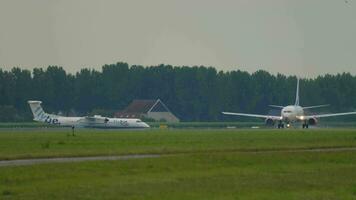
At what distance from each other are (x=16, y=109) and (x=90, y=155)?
147612 mm

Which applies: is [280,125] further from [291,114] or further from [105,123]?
[105,123]

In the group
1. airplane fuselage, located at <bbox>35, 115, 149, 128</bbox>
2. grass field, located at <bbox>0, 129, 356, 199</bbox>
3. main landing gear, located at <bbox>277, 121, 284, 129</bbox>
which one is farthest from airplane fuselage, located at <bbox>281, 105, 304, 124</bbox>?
grass field, located at <bbox>0, 129, 356, 199</bbox>

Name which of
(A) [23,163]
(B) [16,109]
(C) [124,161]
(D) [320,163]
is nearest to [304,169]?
(D) [320,163]

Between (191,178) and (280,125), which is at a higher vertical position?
(280,125)

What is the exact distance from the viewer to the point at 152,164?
42656mm

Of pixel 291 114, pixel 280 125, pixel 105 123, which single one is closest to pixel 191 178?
pixel 280 125

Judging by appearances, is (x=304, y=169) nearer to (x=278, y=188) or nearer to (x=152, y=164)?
(x=152, y=164)

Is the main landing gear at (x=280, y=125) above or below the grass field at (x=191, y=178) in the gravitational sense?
above

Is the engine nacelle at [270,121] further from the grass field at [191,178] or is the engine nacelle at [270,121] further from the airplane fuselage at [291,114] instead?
the grass field at [191,178]

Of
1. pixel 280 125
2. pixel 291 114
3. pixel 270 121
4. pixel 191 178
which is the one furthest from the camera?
pixel 270 121

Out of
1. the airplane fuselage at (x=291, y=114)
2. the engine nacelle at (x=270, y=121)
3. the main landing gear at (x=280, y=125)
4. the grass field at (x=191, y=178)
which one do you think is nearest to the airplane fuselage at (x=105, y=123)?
the engine nacelle at (x=270, y=121)

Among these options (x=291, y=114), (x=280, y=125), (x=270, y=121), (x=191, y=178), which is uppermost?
(x=291, y=114)

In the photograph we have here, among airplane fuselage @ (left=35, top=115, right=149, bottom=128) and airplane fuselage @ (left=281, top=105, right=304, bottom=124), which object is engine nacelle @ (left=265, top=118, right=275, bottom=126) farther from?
airplane fuselage @ (left=35, top=115, right=149, bottom=128)

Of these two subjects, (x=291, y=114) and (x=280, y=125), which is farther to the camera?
(x=291, y=114)
